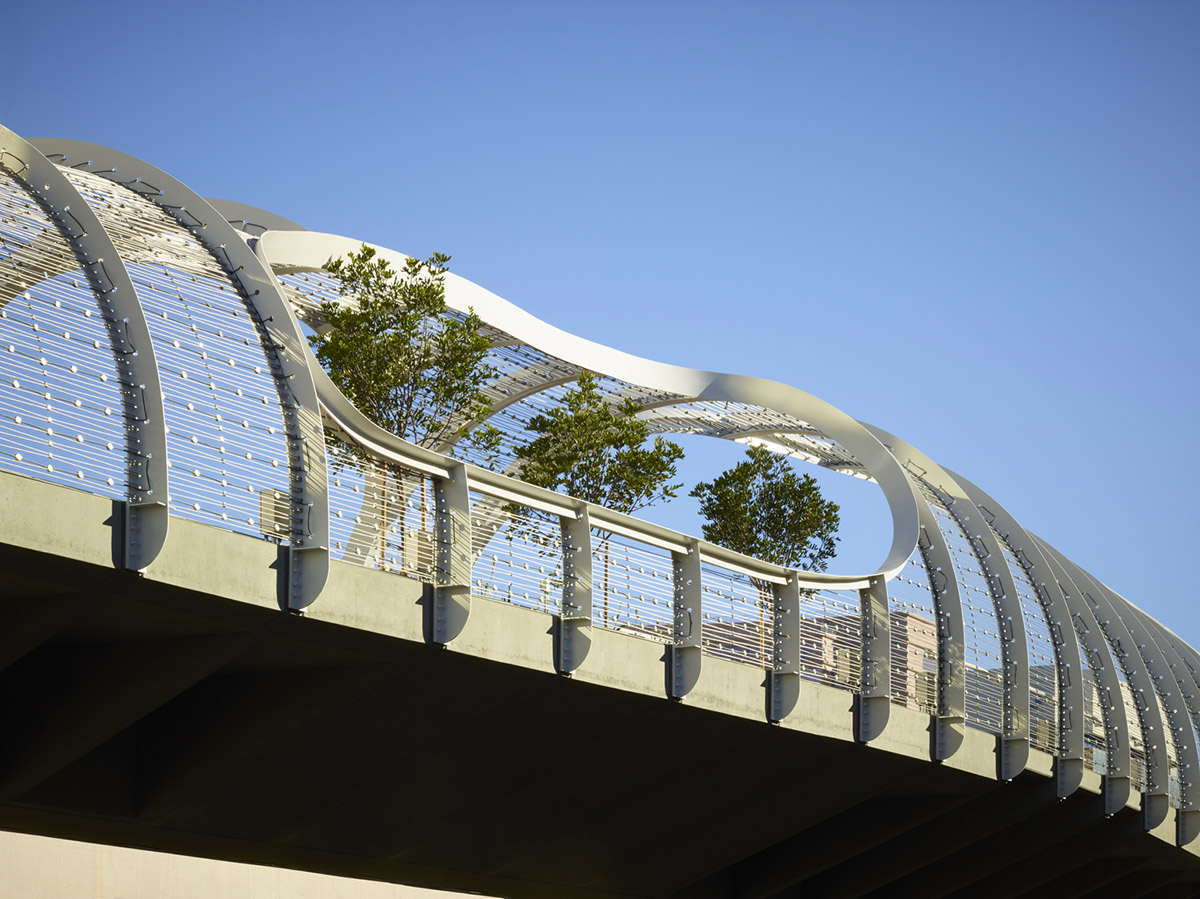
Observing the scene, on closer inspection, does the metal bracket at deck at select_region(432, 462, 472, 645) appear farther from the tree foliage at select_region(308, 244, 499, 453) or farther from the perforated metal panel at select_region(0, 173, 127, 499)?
the tree foliage at select_region(308, 244, 499, 453)

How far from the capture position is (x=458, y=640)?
16.2m

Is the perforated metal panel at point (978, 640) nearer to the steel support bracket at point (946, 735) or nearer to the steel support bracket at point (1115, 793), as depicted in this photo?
the steel support bracket at point (946, 735)

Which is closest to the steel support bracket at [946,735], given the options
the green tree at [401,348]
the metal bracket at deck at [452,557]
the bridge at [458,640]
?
the bridge at [458,640]

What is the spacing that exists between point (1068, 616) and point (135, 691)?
16.7 metres

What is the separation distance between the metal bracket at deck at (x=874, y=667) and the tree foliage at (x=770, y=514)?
9342mm

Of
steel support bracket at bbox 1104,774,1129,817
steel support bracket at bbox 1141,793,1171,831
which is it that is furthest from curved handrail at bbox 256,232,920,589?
steel support bracket at bbox 1141,793,1171,831

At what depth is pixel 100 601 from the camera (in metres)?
13.6

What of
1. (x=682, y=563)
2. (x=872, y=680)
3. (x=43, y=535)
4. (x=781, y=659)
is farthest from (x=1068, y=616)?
(x=43, y=535)

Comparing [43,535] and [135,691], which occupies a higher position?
[43,535]

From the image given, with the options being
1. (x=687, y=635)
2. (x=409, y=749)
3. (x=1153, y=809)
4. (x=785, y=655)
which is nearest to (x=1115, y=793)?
(x=1153, y=809)

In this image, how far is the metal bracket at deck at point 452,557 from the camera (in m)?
16.0

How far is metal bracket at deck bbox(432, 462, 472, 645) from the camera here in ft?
52.5

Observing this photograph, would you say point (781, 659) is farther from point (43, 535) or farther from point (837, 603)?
point (43, 535)

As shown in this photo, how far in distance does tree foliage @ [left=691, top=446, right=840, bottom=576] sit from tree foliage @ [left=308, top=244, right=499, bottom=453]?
31.1 ft
